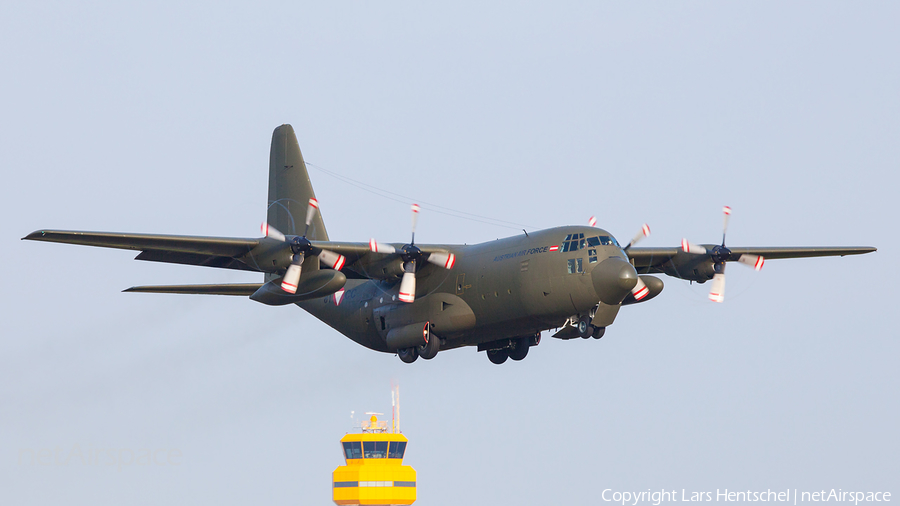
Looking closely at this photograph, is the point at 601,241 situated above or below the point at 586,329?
above

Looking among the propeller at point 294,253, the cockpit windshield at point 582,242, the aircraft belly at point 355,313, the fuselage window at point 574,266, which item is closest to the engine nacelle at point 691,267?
the cockpit windshield at point 582,242

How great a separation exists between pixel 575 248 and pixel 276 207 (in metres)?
12.3

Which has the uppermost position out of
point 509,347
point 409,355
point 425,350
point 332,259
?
point 332,259

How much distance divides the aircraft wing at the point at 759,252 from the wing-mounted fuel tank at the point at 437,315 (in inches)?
224

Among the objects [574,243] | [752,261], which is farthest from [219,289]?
[752,261]

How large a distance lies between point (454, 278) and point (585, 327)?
147 inches

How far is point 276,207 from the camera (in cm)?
3572

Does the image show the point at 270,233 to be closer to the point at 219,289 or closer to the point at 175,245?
the point at 175,245

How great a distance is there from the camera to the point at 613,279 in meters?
26.0

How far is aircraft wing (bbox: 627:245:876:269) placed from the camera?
104 ft

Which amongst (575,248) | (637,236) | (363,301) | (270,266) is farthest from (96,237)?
(637,236)

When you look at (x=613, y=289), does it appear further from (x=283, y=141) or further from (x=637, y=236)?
(x=283, y=141)

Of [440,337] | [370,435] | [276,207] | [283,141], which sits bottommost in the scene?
[370,435]

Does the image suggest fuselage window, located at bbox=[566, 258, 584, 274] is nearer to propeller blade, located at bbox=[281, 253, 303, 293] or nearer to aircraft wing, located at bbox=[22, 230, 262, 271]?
propeller blade, located at bbox=[281, 253, 303, 293]
